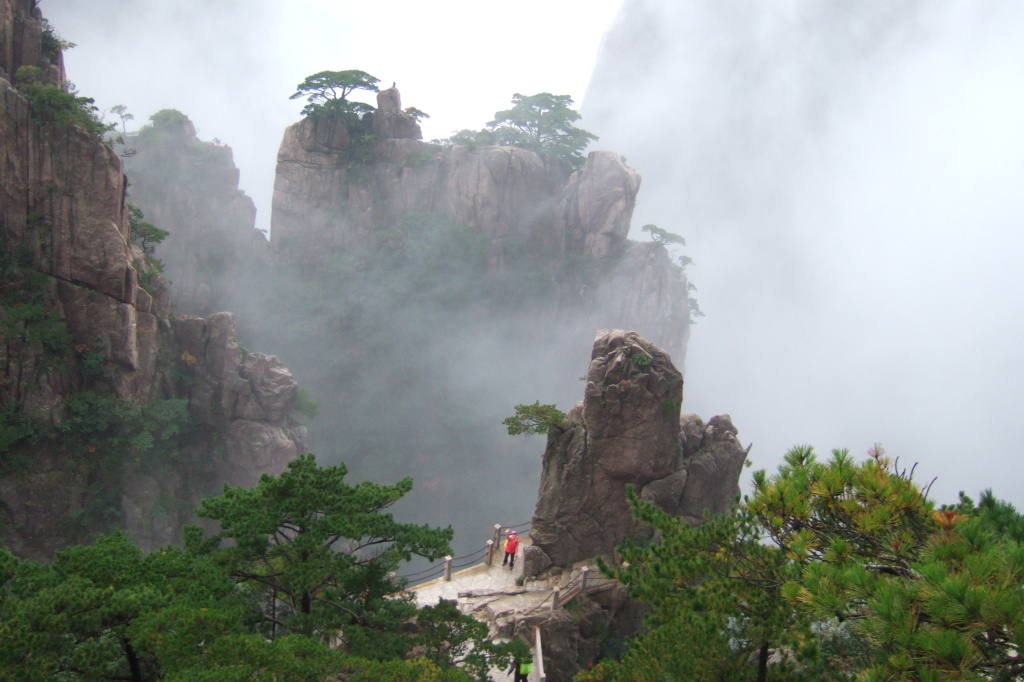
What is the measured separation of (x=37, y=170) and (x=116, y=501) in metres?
9.36

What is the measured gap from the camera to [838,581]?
15.2 ft

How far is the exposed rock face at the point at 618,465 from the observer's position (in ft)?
52.1

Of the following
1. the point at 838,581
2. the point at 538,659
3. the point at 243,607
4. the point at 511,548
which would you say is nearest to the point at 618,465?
the point at 511,548

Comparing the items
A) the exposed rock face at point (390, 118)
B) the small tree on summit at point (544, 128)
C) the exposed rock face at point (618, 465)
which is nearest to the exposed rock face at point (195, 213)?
the exposed rock face at point (390, 118)

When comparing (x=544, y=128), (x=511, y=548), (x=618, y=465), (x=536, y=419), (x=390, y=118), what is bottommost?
(x=511, y=548)

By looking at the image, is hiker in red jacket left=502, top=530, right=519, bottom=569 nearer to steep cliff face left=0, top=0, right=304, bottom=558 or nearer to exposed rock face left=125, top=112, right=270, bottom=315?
steep cliff face left=0, top=0, right=304, bottom=558

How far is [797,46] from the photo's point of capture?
62469 millimetres

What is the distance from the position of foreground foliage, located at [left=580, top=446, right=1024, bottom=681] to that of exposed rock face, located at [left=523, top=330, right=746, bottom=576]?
24.0 feet

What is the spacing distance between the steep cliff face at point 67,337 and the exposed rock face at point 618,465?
40.4ft

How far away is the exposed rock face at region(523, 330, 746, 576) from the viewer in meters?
15.9

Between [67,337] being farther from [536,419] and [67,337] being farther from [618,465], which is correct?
[618,465]

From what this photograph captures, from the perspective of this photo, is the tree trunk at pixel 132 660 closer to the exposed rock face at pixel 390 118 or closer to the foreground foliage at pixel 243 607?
the foreground foliage at pixel 243 607

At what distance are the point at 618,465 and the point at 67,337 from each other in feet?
48.8

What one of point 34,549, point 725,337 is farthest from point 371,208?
point 725,337
